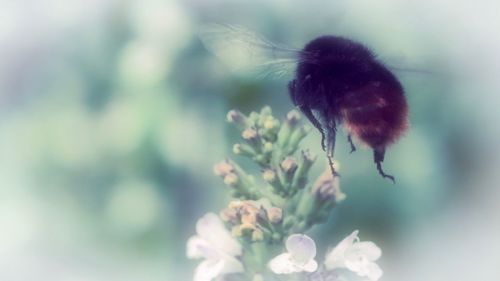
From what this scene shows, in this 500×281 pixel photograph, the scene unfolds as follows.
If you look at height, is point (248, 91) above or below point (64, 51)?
below

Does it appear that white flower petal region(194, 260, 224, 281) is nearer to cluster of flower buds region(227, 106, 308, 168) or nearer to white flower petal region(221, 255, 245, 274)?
white flower petal region(221, 255, 245, 274)

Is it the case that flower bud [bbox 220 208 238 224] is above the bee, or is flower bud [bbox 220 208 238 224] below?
below

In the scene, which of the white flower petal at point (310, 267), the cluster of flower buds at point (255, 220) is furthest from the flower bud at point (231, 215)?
the white flower petal at point (310, 267)

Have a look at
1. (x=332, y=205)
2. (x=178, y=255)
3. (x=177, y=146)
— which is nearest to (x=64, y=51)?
(x=177, y=146)

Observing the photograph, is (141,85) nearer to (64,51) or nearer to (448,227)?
(64,51)

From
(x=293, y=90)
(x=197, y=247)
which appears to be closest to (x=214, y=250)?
(x=197, y=247)

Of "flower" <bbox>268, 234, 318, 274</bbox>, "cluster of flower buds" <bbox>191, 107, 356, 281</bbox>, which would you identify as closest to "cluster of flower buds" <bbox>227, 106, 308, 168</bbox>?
"cluster of flower buds" <bbox>191, 107, 356, 281</bbox>
